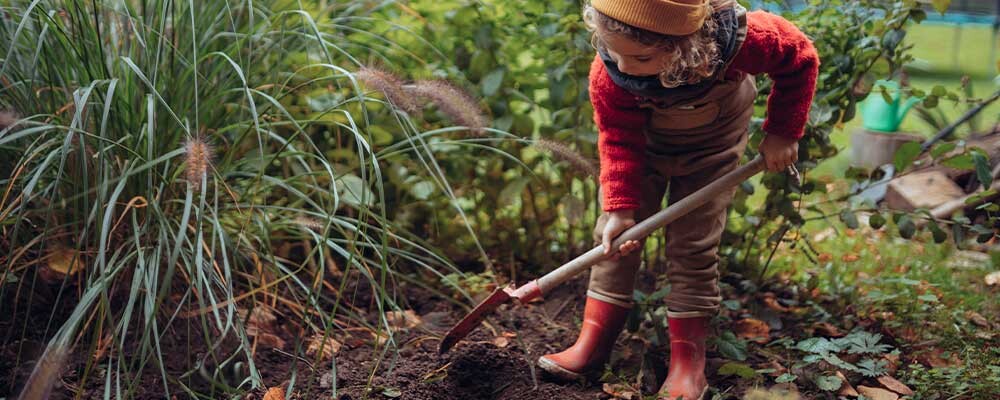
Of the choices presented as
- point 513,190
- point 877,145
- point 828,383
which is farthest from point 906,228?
point 877,145

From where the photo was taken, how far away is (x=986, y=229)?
7.91 ft

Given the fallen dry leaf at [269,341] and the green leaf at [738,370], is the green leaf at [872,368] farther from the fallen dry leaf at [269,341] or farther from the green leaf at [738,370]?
the fallen dry leaf at [269,341]

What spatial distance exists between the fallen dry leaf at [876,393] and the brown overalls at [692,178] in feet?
1.28

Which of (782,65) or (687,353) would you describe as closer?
(782,65)

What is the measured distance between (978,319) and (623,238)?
1.20 metres

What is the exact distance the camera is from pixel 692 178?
2.29 m

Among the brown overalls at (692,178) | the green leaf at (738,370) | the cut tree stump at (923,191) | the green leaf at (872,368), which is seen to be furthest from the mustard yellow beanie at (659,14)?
the cut tree stump at (923,191)

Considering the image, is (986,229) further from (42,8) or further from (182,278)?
(42,8)

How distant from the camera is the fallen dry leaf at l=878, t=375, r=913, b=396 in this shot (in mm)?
2225

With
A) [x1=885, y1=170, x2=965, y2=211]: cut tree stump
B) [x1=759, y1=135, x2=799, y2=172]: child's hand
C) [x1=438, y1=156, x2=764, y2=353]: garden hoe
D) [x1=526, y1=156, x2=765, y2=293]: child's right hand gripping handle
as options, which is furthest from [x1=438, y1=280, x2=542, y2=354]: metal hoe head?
[x1=885, y1=170, x2=965, y2=211]: cut tree stump

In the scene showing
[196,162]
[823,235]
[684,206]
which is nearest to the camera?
[196,162]

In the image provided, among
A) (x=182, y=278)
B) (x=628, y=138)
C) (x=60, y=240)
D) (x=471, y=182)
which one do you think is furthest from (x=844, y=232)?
(x=60, y=240)

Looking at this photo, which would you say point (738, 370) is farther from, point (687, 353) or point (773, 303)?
point (773, 303)

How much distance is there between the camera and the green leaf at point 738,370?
222 cm
